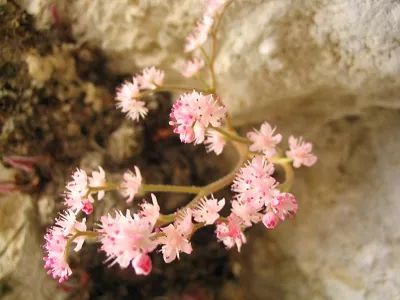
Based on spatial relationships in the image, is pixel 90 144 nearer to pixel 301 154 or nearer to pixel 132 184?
pixel 132 184

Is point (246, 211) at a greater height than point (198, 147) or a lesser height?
lesser

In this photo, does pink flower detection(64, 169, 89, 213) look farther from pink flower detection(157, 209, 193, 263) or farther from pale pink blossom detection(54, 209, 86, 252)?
pink flower detection(157, 209, 193, 263)

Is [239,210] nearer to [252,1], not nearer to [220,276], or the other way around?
[252,1]

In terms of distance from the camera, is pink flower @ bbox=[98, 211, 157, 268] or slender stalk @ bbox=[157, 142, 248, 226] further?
slender stalk @ bbox=[157, 142, 248, 226]

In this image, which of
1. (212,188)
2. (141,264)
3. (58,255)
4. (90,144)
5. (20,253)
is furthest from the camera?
(90,144)

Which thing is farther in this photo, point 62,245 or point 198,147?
point 198,147

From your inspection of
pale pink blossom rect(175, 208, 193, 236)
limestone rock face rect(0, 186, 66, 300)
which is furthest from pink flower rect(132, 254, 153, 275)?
limestone rock face rect(0, 186, 66, 300)

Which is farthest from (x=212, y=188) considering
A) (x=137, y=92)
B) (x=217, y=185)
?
(x=137, y=92)

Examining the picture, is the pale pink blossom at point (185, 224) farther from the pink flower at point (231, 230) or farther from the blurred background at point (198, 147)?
the blurred background at point (198, 147)
